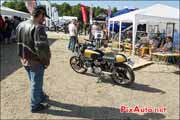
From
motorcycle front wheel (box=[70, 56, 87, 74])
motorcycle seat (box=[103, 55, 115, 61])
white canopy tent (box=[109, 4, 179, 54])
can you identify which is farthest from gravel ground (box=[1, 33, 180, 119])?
white canopy tent (box=[109, 4, 179, 54])

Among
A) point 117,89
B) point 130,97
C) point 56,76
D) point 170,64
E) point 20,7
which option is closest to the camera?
point 130,97

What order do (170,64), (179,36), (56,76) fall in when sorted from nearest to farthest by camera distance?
1. (56,76)
2. (170,64)
3. (179,36)

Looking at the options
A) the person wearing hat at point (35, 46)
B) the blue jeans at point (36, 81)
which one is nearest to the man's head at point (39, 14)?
the person wearing hat at point (35, 46)

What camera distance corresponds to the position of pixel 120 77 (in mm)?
7328

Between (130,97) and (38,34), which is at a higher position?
(38,34)

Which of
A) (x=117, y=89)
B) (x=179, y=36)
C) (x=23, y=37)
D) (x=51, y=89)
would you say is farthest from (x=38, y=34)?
(x=179, y=36)

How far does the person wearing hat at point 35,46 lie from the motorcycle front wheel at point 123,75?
2759 mm

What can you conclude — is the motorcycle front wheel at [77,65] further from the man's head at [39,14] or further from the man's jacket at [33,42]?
the man's head at [39,14]

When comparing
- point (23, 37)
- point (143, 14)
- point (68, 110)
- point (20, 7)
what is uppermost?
point (20, 7)

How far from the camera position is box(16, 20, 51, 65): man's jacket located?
457 cm

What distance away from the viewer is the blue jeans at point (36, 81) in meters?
4.91

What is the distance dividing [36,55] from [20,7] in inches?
2695

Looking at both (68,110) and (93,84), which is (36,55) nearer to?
(68,110)

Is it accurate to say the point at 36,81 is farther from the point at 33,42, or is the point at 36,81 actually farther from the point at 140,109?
the point at 140,109
